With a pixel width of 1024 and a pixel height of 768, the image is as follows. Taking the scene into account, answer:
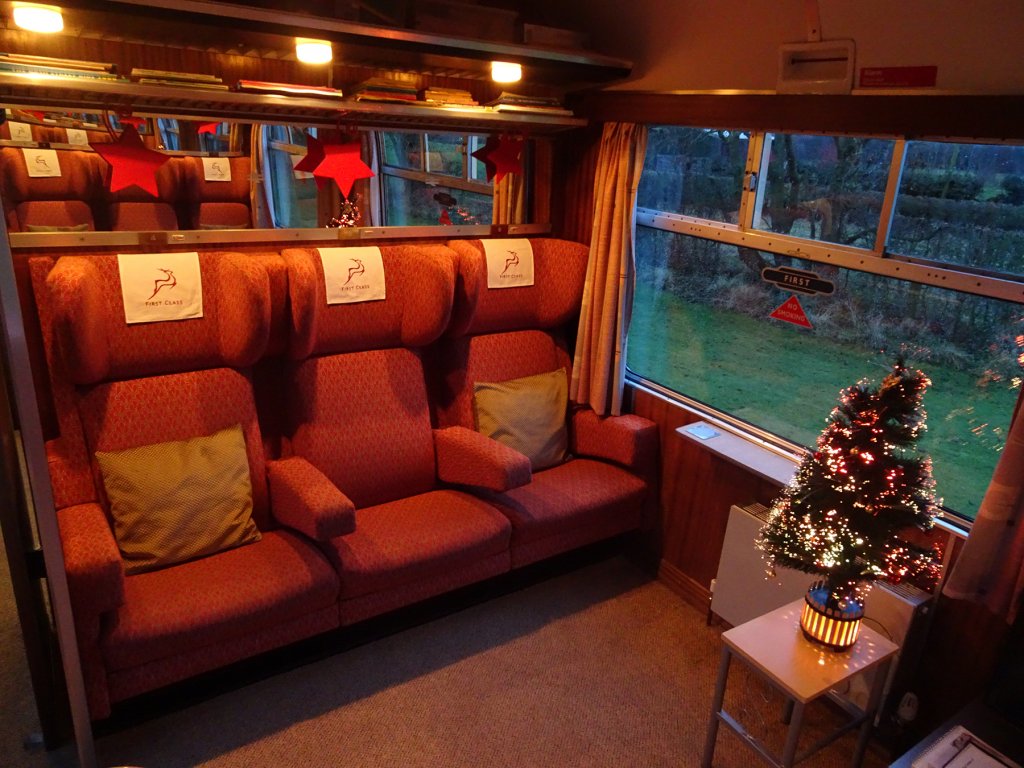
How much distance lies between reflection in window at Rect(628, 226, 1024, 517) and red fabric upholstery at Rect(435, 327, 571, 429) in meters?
0.50

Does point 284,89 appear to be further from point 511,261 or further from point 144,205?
point 511,261

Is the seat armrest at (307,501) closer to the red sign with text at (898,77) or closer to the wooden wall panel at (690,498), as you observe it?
the wooden wall panel at (690,498)

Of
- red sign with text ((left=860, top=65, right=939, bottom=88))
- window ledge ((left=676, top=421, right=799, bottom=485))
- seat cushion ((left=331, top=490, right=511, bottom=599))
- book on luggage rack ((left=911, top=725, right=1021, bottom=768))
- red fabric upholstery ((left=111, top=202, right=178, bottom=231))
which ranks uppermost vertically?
red sign with text ((left=860, top=65, right=939, bottom=88))

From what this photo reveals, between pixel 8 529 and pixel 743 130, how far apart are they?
2.40m

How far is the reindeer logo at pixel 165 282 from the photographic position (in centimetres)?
217

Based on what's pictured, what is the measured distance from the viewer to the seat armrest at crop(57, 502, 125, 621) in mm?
1745

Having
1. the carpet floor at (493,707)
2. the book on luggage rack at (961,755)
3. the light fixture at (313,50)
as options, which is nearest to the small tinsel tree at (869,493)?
the book on luggage rack at (961,755)

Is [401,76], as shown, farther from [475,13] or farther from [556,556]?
[556,556]

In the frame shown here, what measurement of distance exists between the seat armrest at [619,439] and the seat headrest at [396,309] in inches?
30.0

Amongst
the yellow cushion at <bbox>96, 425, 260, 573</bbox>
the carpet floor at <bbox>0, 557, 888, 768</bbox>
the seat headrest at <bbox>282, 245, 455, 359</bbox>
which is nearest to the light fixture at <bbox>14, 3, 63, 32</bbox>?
the seat headrest at <bbox>282, 245, 455, 359</bbox>

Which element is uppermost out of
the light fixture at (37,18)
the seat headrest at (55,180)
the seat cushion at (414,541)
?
the light fixture at (37,18)

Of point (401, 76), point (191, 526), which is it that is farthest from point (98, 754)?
point (401, 76)

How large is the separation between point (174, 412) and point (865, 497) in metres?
2.00

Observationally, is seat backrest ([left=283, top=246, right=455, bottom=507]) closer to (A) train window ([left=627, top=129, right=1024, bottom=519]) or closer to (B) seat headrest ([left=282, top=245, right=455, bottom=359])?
(B) seat headrest ([left=282, top=245, right=455, bottom=359])
